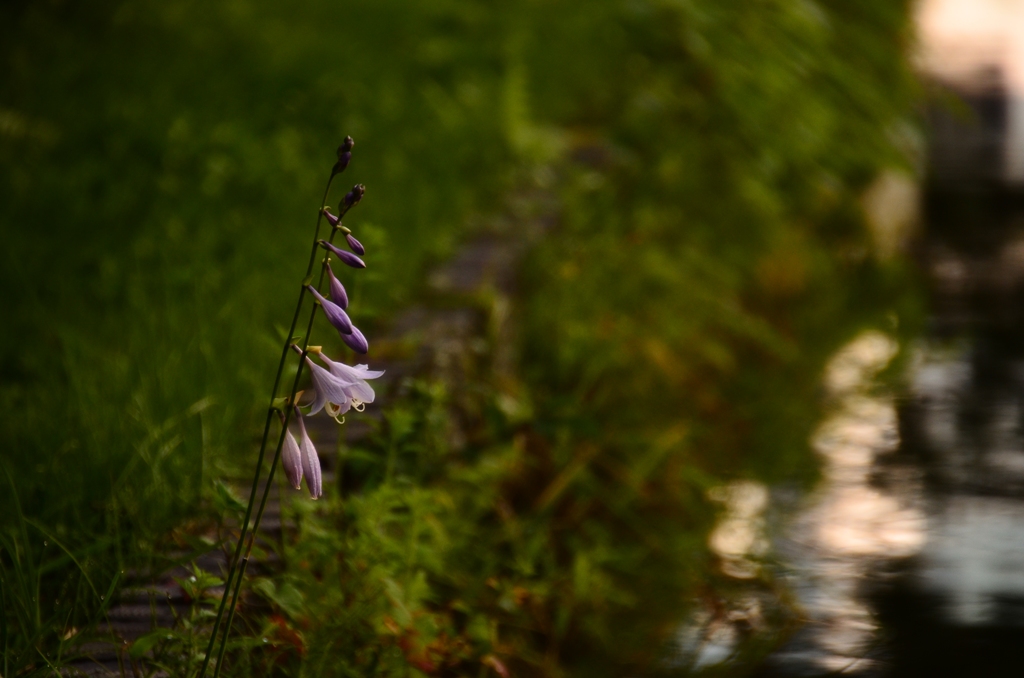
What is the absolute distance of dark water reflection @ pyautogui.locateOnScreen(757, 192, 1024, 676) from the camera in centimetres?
265

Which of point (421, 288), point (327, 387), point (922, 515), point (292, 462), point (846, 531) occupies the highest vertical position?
point (421, 288)

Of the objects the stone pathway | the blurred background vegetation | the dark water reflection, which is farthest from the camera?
the dark water reflection

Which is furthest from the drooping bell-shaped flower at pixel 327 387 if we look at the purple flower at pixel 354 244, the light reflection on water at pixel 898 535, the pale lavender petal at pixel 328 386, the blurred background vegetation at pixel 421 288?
the light reflection on water at pixel 898 535

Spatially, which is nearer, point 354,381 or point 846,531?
point 354,381

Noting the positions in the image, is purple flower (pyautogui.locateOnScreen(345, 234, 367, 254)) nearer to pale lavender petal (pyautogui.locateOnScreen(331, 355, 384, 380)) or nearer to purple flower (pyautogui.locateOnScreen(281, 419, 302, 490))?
pale lavender petal (pyautogui.locateOnScreen(331, 355, 384, 380))

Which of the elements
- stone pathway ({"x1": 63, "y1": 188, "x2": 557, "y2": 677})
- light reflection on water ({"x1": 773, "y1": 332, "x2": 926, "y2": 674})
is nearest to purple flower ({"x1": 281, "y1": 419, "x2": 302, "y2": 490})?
stone pathway ({"x1": 63, "y1": 188, "x2": 557, "y2": 677})

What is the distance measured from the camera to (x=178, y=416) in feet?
8.07

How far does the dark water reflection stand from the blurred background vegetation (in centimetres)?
16

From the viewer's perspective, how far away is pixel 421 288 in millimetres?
3521

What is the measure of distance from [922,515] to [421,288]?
160cm

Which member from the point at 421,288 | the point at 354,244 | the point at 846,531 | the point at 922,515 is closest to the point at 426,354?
the point at 421,288

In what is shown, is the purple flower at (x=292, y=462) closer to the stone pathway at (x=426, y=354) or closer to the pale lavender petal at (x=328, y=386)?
the pale lavender petal at (x=328, y=386)

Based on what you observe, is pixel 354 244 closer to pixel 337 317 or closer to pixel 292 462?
pixel 337 317

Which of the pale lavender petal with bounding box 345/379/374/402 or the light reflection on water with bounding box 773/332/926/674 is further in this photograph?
the light reflection on water with bounding box 773/332/926/674
